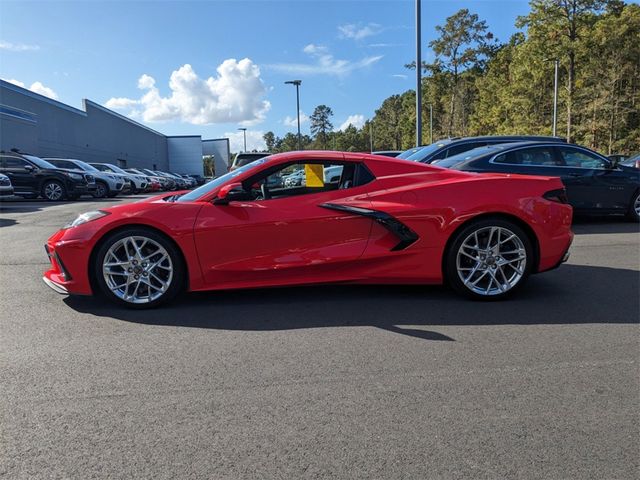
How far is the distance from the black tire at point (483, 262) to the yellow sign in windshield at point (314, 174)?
4.36 feet

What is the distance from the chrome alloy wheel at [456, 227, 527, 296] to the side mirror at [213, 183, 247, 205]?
203 cm

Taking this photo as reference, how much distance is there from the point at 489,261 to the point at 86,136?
39905mm

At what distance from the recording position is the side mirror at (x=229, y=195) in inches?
167

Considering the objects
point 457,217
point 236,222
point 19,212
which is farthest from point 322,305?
point 19,212

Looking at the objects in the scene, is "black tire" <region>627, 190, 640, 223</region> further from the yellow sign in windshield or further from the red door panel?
the yellow sign in windshield

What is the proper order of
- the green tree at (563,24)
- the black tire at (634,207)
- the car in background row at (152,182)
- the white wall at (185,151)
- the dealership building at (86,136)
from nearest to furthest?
the black tire at (634,207) → the car in background row at (152,182) → the dealership building at (86,136) → the green tree at (563,24) → the white wall at (185,151)

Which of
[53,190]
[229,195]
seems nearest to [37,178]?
[53,190]

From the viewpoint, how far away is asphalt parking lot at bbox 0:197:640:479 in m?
2.15

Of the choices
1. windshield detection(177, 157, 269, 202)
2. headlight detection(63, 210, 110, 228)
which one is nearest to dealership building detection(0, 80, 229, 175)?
headlight detection(63, 210, 110, 228)

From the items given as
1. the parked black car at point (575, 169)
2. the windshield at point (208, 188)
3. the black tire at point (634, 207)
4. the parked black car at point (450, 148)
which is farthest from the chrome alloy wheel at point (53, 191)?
the black tire at point (634, 207)

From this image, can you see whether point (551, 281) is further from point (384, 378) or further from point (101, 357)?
point (101, 357)

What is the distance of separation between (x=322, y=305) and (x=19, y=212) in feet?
36.4

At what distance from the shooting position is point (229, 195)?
13.9ft

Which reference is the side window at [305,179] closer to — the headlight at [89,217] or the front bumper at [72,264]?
the headlight at [89,217]
